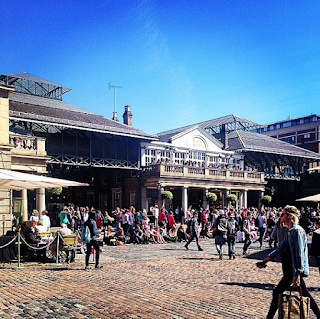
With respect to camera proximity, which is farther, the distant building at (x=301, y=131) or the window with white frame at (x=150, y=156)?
the distant building at (x=301, y=131)

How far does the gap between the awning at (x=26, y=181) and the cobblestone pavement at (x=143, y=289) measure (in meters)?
2.54

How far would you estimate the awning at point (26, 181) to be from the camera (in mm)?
11597

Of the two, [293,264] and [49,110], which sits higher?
[49,110]

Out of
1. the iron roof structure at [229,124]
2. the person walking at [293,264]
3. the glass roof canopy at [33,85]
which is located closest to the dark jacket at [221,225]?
the person walking at [293,264]

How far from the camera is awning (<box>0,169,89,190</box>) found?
1160 centimetres

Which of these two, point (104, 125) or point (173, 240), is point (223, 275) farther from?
point (104, 125)

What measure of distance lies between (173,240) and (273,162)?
Answer: 31.9 m

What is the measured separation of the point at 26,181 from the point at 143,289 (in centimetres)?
618

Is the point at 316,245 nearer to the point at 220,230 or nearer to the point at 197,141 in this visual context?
the point at 220,230

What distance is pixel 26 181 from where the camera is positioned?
12.6 m

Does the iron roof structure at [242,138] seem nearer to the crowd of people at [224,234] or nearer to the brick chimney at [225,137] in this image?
the brick chimney at [225,137]

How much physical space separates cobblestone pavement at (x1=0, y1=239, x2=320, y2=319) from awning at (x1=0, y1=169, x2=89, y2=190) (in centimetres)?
254

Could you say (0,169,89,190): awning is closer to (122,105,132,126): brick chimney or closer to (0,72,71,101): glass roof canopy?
(0,72,71,101): glass roof canopy

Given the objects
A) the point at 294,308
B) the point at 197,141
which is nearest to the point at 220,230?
the point at 294,308
